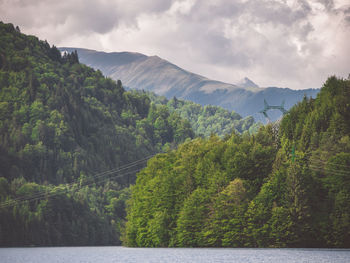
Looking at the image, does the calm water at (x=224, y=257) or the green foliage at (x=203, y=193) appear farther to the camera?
the green foliage at (x=203, y=193)

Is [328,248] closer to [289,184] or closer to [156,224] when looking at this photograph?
[289,184]

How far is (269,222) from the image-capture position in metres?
116

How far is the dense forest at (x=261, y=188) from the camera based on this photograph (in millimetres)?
114688

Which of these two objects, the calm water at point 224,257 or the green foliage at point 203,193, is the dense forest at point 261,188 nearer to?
the green foliage at point 203,193

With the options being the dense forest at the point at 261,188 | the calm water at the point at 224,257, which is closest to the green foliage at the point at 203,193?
the dense forest at the point at 261,188

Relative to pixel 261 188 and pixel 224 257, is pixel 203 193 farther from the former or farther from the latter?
pixel 224 257

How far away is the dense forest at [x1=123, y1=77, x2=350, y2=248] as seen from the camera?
4515 inches

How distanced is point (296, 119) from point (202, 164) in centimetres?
2519

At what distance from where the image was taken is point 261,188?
401 ft

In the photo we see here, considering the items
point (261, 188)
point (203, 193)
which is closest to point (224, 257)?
point (261, 188)

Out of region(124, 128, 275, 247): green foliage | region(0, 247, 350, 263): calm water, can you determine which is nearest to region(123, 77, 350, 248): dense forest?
region(124, 128, 275, 247): green foliage

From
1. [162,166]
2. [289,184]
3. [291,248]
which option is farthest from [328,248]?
[162,166]

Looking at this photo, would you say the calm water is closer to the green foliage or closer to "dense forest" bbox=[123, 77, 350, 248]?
"dense forest" bbox=[123, 77, 350, 248]

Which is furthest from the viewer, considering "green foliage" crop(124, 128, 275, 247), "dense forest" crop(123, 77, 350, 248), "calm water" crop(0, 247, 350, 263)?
"green foliage" crop(124, 128, 275, 247)
